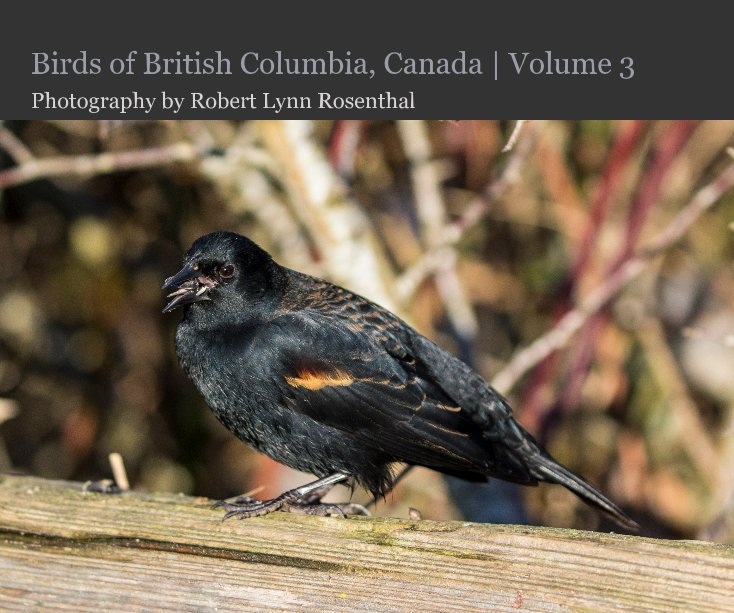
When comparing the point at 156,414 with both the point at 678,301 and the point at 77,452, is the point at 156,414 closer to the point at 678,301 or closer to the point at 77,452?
the point at 77,452

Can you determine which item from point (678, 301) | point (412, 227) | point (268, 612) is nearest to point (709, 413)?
point (678, 301)

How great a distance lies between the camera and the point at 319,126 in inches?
220

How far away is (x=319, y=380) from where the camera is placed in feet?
10.5

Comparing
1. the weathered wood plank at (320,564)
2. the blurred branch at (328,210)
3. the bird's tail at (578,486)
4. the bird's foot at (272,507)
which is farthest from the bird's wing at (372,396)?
the blurred branch at (328,210)

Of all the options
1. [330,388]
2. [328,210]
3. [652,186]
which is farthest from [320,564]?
[652,186]

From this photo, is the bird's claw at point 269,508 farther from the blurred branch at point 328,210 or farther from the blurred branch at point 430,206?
the blurred branch at point 430,206

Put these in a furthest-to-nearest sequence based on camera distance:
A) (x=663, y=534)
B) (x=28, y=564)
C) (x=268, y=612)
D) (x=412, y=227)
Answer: (x=412, y=227)
(x=663, y=534)
(x=28, y=564)
(x=268, y=612)

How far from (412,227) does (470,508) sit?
222cm

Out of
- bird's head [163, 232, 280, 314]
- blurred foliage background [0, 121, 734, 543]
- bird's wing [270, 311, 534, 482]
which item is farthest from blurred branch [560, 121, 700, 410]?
bird's head [163, 232, 280, 314]

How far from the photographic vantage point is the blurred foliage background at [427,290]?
15.8 feet

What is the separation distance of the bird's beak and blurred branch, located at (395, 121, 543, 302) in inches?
50.5

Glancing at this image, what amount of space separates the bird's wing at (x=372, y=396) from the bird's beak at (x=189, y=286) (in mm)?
292

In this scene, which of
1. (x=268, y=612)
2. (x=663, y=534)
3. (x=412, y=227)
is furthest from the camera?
(x=412, y=227)

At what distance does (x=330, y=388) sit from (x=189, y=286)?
636 mm
